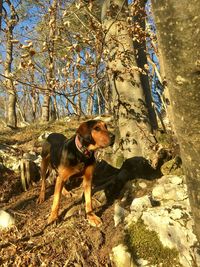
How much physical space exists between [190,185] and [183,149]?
0.70ft

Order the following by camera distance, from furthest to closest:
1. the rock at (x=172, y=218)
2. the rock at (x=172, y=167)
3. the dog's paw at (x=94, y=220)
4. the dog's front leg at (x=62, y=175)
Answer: the rock at (x=172, y=167)
the dog's front leg at (x=62, y=175)
the dog's paw at (x=94, y=220)
the rock at (x=172, y=218)

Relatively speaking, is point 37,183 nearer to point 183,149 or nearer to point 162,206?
Answer: point 162,206

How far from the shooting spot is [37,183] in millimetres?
7359

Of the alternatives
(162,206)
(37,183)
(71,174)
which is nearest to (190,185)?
(162,206)

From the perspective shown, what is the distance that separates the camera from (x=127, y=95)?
19.2ft

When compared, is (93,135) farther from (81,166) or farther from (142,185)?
(142,185)

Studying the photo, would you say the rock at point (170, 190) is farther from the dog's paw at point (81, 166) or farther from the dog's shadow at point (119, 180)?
the dog's paw at point (81, 166)

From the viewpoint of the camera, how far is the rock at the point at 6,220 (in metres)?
5.07

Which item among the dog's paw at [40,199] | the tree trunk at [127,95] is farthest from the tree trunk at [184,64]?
the dog's paw at [40,199]

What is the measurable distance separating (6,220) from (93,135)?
187 cm

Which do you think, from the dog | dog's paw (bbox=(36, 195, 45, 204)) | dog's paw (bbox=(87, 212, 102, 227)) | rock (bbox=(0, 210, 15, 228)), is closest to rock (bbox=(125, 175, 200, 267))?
dog's paw (bbox=(87, 212, 102, 227))

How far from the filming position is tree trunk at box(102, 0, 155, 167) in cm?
571

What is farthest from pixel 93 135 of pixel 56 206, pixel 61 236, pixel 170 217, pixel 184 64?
pixel 184 64

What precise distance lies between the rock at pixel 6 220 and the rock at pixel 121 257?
1933 mm
